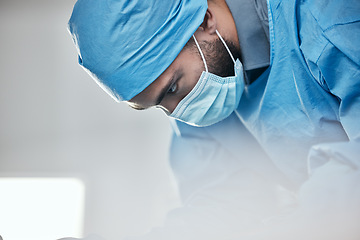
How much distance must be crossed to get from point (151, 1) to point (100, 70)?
20 cm

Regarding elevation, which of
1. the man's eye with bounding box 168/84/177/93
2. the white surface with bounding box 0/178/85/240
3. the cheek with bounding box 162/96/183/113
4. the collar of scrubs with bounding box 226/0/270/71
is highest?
the collar of scrubs with bounding box 226/0/270/71

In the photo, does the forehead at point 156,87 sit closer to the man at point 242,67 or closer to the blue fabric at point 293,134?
the man at point 242,67

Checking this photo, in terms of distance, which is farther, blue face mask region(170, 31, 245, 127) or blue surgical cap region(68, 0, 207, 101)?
blue face mask region(170, 31, 245, 127)

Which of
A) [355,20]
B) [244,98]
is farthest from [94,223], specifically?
[355,20]

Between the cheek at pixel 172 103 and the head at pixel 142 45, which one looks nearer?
the head at pixel 142 45

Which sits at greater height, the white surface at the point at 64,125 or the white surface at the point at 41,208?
the white surface at the point at 64,125

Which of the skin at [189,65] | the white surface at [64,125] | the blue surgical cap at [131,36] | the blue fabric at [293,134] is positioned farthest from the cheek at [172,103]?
the white surface at [64,125]

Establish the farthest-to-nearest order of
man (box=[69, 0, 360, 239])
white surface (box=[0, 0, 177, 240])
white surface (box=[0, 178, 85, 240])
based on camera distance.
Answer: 1. white surface (box=[0, 0, 177, 240])
2. white surface (box=[0, 178, 85, 240])
3. man (box=[69, 0, 360, 239])

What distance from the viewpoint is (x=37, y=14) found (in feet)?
5.86

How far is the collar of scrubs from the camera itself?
0.97 m

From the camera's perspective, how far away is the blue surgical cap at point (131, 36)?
853mm

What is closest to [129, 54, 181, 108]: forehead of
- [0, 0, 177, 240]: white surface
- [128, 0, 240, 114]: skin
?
[128, 0, 240, 114]: skin

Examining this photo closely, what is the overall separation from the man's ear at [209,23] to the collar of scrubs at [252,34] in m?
0.07

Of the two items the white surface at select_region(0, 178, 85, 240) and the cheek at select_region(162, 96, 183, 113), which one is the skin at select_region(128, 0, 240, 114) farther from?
the white surface at select_region(0, 178, 85, 240)
